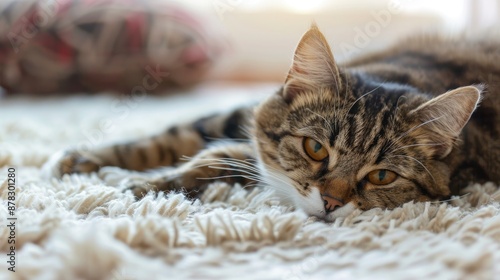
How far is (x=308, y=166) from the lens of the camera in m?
0.95

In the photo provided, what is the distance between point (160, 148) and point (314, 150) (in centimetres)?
45

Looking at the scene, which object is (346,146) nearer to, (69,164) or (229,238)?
(229,238)

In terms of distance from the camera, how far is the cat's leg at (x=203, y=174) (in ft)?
3.20

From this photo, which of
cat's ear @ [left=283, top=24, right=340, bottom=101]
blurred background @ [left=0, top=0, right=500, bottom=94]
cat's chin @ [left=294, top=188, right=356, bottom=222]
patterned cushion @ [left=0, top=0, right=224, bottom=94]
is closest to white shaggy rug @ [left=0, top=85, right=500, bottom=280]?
cat's chin @ [left=294, top=188, right=356, bottom=222]

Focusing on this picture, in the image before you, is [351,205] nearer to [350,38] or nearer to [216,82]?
[216,82]

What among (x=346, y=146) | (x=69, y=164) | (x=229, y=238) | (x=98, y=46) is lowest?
(x=229, y=238)

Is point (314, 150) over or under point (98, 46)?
under

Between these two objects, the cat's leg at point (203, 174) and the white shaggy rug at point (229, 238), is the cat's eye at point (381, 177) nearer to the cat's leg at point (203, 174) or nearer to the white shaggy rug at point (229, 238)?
the white shaggy rug at point (229, 238)

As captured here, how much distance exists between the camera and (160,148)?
4.08 ft

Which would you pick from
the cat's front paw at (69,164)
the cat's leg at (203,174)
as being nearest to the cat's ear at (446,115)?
the cat's leg at (203,174)

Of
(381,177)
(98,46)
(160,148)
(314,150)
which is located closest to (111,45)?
(98,46)

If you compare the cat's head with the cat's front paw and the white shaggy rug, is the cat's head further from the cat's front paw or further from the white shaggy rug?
the cat's front paw

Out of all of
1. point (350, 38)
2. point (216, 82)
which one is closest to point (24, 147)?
point (216, 82)

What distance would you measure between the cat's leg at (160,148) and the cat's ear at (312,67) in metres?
0.21
